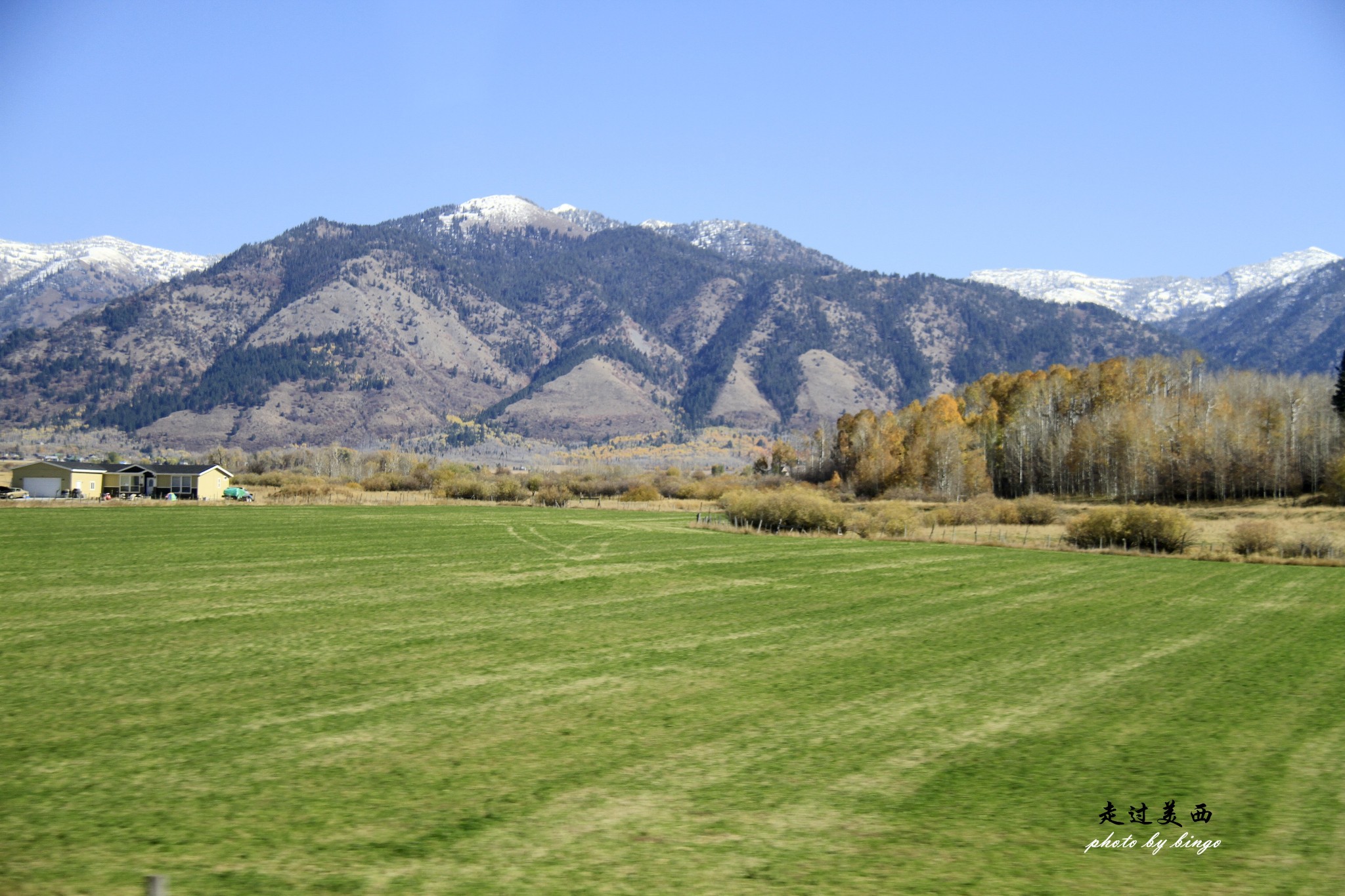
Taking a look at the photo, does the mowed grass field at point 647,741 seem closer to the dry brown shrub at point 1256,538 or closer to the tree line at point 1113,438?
the dry brown shrub at point 1256,538

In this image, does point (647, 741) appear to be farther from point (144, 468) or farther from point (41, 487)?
point (144, 468)

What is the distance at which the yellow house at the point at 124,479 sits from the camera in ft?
294

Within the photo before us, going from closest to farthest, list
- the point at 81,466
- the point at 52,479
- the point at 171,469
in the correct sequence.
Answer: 1. the point at 52,479
2. the point at 81,466
3. the point at 171,469

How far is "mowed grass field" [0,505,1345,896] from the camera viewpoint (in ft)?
26.2

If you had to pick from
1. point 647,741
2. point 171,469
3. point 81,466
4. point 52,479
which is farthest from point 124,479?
point 647,741

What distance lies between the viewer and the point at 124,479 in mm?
94812

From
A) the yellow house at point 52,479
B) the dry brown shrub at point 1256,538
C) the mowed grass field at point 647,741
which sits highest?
the yellow house at point 52,479

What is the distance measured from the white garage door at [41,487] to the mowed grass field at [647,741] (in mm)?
73671

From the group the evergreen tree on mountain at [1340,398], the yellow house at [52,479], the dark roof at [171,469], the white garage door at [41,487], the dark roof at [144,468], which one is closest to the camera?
the white garage door at [41,487]

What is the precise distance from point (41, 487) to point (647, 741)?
320ft

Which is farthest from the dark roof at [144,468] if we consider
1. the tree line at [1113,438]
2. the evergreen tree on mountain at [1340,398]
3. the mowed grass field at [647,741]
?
the evergreen tree on mountain at [1340,398]

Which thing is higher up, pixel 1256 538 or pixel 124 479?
pixel 124 479

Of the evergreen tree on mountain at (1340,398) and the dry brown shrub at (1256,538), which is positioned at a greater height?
the evergreen tree on mountain at (1340,398)

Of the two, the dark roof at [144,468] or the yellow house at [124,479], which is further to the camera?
the dark roof at [144,468]
